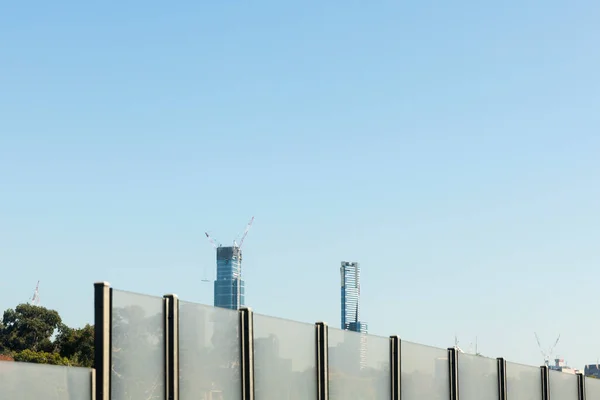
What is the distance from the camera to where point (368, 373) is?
2072 centimetres

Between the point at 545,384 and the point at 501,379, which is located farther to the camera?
the point at 545,384

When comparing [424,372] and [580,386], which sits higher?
[424,372]

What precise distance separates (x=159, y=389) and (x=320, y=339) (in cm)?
503

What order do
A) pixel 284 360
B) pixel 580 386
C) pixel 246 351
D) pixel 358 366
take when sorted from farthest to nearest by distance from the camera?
pixel 580 386 → pixel 358 366 → pixel 284 360 → pixel 246 351

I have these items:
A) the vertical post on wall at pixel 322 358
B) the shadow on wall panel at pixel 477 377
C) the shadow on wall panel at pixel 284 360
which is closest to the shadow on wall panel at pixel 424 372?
the shadow on wall panel at pixel 477 377

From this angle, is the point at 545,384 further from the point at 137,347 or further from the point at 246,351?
the point at 137,347

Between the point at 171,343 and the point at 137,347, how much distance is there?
0.85 metres

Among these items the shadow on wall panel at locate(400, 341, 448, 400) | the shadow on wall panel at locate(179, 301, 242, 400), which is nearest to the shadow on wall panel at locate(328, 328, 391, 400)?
the shadow on wall panel at locate(400, 341, 448, 400)

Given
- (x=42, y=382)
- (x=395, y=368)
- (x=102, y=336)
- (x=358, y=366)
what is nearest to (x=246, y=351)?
(x=102, y=336)

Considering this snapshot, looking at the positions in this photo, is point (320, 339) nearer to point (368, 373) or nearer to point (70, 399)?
point (368, 373)

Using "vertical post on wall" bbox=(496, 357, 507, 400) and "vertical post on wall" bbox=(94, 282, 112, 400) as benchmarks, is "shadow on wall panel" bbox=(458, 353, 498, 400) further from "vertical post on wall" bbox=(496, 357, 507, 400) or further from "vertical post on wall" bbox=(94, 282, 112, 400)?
"vertical post on wall" bbox=(94, 282, 112, 400)

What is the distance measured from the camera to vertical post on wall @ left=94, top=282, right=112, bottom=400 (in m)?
13.0

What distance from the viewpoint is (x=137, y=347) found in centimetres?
1387

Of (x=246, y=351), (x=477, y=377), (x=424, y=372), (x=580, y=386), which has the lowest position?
(x=580, y=386)
